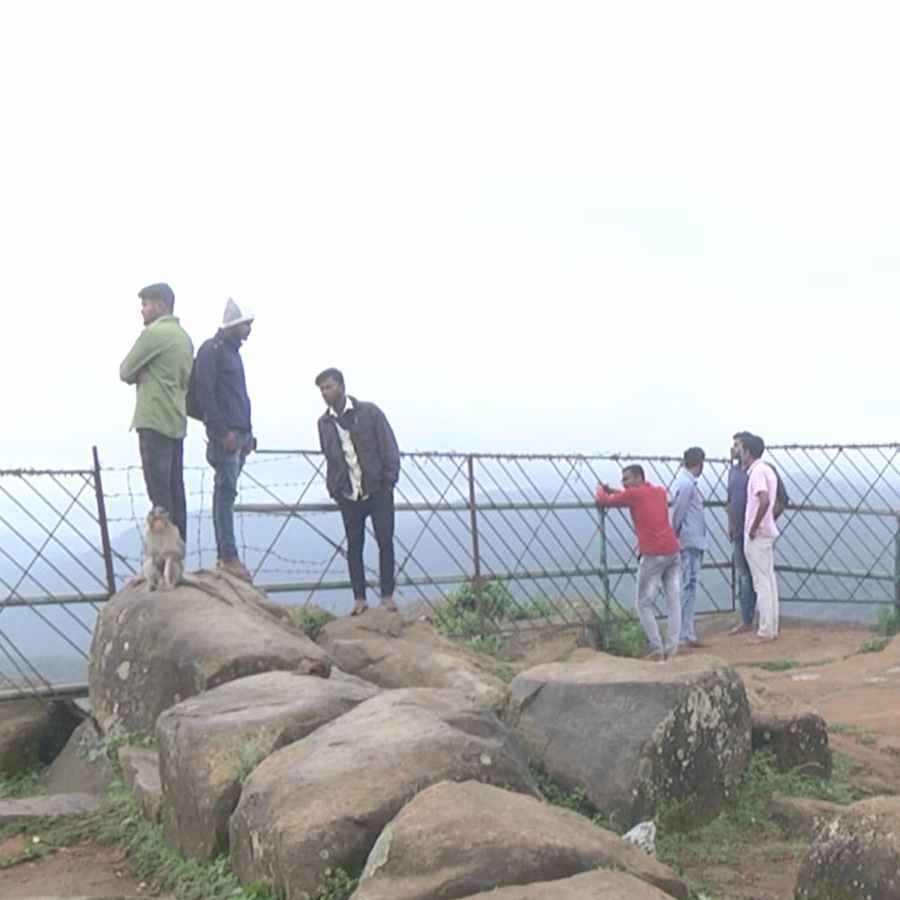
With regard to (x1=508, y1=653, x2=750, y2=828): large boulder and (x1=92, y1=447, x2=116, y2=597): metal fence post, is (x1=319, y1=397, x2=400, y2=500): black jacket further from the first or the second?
(x1=508, y1=653, x2=750, y2=828): large boulder

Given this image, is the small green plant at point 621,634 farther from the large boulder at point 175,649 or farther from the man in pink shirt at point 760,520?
the large boulder at point 175,649

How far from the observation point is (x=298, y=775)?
15.5 ft

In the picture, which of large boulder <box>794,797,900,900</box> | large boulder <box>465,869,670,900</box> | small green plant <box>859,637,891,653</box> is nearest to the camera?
large boulder <box>465,869,670,900</box>

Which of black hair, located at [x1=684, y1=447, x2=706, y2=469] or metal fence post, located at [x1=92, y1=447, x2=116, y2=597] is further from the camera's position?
black hair, located at [x1=684, y1=447, x2=706, y2=469]

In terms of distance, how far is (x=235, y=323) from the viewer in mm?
8695

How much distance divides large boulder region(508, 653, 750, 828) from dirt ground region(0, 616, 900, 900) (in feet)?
1.16

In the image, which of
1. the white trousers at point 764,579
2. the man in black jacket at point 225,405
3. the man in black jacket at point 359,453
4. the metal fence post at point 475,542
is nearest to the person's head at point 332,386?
the man in black jacket at point 359,453

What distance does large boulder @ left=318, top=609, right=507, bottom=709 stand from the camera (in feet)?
27.0

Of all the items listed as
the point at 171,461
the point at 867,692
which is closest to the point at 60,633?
the point at 171,461

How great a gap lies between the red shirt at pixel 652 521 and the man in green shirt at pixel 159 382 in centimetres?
382

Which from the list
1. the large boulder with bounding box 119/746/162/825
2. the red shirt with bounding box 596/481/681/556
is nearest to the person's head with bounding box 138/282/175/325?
the large boulder with bounding box 119/746/162/825

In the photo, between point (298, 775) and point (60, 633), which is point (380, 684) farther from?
point (298, 775)

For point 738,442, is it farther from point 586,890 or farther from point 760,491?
point 586,890

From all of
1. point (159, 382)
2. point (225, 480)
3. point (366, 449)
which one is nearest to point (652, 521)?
point (366, 449)
